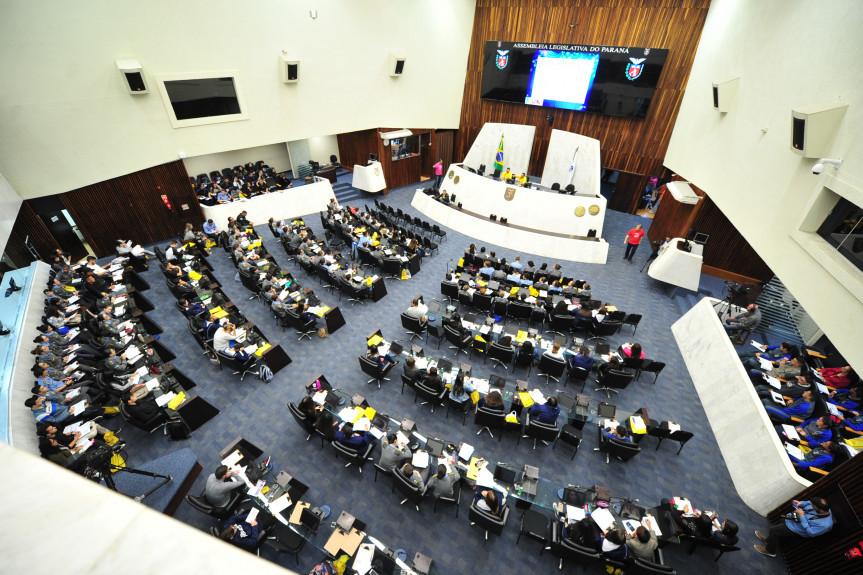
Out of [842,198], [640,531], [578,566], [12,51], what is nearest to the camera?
[640,531]

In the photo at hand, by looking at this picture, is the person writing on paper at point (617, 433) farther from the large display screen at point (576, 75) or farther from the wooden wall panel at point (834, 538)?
the large display screen at point (576, 75)

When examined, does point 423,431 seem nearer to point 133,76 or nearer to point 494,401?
point 494,401

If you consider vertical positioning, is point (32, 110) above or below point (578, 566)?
above

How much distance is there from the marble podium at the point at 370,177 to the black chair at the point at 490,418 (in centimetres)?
1349

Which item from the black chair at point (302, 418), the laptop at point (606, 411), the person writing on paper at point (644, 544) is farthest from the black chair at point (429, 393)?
the person writing on paper at point (644, 544)

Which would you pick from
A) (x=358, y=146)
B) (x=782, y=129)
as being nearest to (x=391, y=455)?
(x=782, y=129)

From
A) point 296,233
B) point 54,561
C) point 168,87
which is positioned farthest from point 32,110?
point 54,561

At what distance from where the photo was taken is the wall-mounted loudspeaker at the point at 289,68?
13.5m

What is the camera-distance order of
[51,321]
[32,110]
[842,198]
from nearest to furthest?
[842,198], [51,321], [32,110]

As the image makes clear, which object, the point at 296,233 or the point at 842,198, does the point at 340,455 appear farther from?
the point at 842,198

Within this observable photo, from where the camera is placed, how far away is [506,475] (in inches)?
223

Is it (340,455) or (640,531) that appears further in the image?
(340,455)

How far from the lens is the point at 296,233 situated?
1267 centimetres

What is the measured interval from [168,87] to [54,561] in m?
15.1
